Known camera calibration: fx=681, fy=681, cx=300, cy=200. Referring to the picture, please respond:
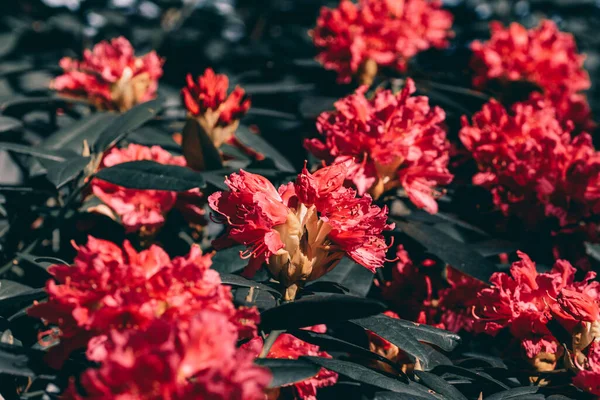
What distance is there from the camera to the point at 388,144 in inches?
54.9

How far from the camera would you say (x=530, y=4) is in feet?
11.6

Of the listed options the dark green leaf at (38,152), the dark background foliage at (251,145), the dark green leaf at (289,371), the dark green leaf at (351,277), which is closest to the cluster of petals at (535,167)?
the dark background foliage at (251,145)

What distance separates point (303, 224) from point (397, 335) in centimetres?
23

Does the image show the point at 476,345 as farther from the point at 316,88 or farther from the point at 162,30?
the point at 162,30

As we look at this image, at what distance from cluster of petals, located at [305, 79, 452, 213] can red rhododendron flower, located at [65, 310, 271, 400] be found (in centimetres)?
66

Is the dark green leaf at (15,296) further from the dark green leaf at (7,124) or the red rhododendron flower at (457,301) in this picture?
the red rhododendron flower at (457,301)

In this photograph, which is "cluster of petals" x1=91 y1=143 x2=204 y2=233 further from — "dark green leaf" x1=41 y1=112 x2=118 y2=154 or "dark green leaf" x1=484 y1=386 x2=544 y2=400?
"dark green leaf" x1=484 y1=386 x2=544 y2=400

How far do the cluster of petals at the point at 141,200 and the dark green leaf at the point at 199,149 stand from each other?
0.06 metres

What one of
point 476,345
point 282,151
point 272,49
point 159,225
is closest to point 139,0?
point 272,49

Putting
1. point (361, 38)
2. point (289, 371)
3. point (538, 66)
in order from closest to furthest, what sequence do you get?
point (289, 371) < point (361, 38) < point (538, 66)

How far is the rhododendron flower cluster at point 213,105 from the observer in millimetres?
1576

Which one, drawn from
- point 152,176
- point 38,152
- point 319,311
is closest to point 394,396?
point 319,311

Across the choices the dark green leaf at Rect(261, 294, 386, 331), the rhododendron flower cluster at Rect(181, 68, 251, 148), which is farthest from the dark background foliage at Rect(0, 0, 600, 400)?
the rhododendron flower cluster at Rect(181, 68, 251, 148)

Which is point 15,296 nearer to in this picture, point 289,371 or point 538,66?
point 289,371
